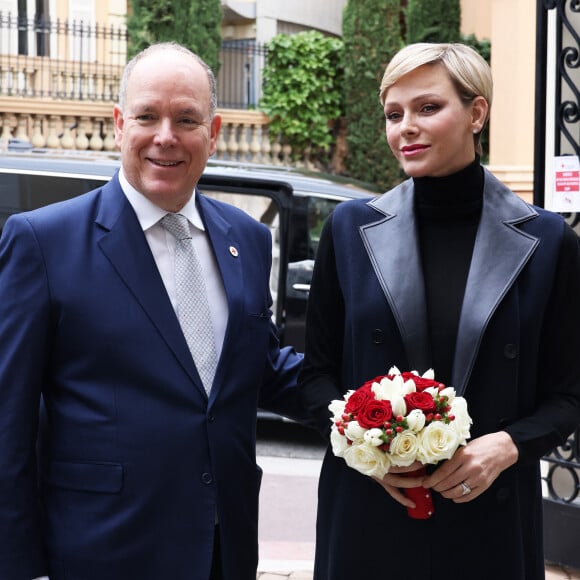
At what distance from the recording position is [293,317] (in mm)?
7953

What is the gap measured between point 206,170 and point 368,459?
5.50 metres

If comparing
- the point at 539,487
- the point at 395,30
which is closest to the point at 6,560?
the point at 539,487

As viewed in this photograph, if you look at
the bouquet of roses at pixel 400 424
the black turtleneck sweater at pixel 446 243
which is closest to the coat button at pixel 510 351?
the black turtleneck sweater at pixel 446 243

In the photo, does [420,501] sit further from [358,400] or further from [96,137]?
[96,137]

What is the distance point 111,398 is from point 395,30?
635 inches

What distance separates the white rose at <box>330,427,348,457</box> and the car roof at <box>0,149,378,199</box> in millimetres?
5252

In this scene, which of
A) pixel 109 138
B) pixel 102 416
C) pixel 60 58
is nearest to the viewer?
pixel 102 416

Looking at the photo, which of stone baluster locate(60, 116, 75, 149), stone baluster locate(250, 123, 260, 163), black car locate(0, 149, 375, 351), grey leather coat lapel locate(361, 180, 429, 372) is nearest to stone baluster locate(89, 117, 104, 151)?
stone baluster locate(60, 116, 75, 149)

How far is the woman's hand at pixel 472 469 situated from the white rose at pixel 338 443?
223mm

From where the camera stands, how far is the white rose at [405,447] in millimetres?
2445

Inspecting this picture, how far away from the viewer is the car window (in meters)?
7.71

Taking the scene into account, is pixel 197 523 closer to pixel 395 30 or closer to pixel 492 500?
pixel 492 500

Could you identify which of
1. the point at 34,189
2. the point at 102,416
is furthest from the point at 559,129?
the point at 34,189

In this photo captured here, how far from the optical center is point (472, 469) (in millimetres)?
2553
